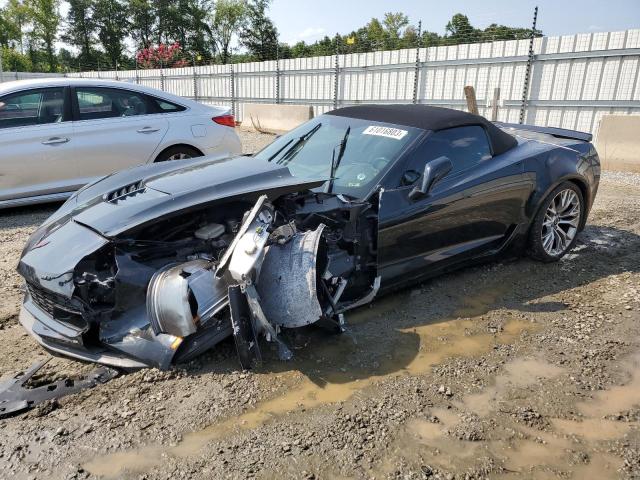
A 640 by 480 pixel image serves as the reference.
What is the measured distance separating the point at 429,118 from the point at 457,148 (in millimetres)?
330

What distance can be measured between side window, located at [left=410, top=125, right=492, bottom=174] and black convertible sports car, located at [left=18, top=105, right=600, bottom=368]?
1 cm

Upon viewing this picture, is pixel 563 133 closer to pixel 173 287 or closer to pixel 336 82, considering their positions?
pixel 173 287

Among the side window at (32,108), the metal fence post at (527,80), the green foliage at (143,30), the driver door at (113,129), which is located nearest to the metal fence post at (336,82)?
the metal fence post at (527,80)

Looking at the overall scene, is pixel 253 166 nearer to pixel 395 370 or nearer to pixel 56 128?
pixel 395 370

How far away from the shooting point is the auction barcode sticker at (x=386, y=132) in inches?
152

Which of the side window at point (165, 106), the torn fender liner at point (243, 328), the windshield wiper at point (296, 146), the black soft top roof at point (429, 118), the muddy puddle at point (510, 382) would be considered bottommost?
the muddy puddle at point (510, 382)

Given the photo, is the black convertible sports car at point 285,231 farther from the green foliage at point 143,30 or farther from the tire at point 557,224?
the green foliage at point 143,30

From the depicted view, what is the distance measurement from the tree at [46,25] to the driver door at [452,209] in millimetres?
56069

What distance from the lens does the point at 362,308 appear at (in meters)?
3.68

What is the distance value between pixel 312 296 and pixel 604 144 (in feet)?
27.4

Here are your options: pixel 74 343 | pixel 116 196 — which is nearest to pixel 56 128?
pixel 116 196

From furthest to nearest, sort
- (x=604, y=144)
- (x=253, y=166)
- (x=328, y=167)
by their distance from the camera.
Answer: (x=604, y=144)
(x=328, y=167)
(x=253, y=166)

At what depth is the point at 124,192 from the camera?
3.36 m

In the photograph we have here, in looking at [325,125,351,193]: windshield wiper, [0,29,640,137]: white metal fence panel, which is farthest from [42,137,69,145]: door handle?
[0,29,640,137]: white metal fence panel
